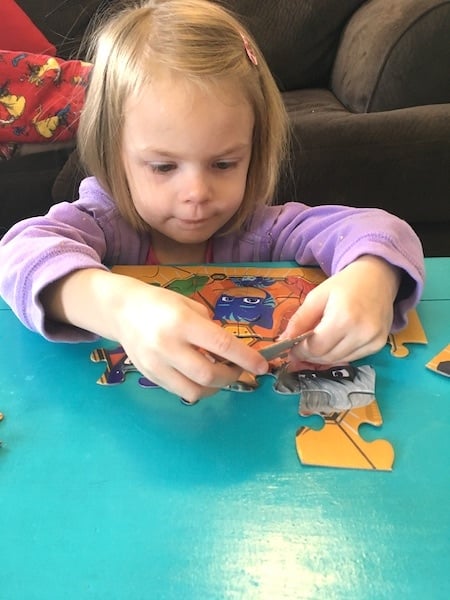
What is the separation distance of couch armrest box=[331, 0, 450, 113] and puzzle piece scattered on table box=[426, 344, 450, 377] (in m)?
1.04

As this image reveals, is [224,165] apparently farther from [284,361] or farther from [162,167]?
[284,361]

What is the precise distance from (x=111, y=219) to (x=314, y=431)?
47 cm

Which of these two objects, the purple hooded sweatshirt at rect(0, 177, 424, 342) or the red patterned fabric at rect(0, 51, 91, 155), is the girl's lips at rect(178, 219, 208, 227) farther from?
the red patterned fabric at rect(0, 51, 91, 155)

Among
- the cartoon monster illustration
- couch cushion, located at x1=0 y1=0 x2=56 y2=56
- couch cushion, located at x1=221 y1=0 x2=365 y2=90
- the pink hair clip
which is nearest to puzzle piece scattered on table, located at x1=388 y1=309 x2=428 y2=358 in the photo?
the cartoon monster illustration

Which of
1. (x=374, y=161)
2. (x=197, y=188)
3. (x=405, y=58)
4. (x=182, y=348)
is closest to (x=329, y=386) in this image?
(x=182, y=348)

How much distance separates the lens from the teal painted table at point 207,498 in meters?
0.44

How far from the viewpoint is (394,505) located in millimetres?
493

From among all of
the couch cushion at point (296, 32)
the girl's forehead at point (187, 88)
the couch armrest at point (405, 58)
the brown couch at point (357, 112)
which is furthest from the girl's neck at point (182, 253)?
the couch cushion at point (296, 32)

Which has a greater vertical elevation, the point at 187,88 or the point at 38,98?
the point at 187,88

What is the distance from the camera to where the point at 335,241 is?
0.78 meters

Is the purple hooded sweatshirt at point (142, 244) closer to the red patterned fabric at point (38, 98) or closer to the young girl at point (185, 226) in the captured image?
the young girl at point (185, 226)

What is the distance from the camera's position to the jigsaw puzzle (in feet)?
1.80

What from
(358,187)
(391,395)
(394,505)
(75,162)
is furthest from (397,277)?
(75,162)

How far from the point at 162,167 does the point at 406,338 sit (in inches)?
14.3
